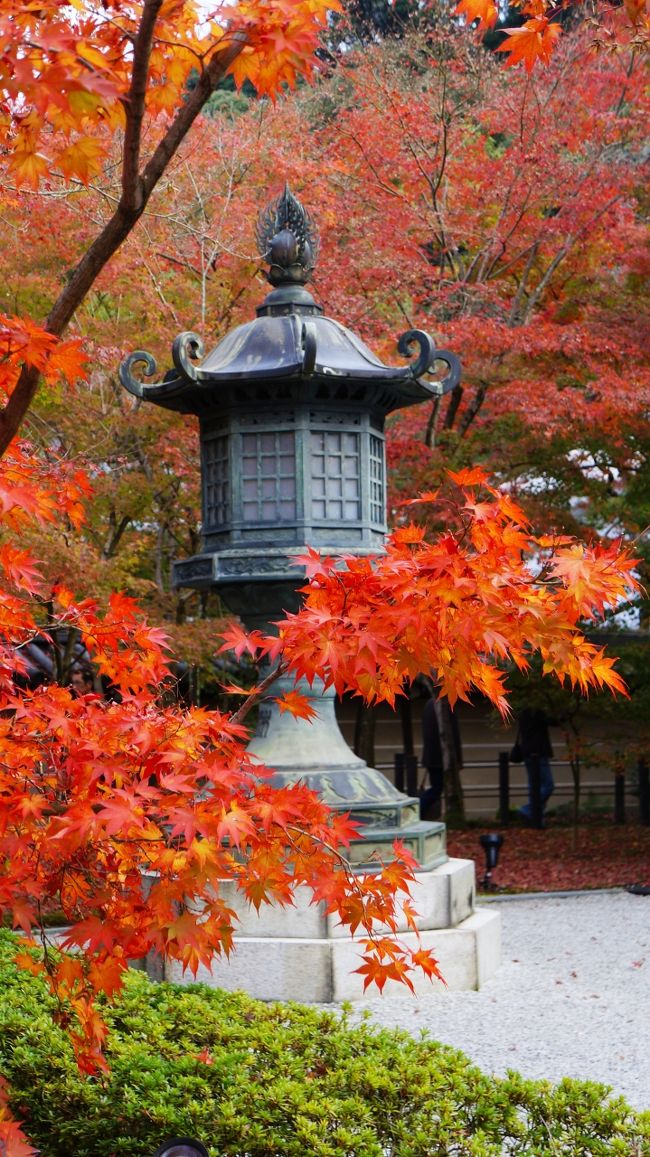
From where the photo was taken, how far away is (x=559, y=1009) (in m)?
7.05

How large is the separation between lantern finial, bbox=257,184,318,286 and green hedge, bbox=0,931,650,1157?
5.47 meters

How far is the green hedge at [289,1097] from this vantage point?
3.82 metres

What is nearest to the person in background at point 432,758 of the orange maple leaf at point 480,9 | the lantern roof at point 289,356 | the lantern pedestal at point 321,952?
the lantern roof at point 289,356

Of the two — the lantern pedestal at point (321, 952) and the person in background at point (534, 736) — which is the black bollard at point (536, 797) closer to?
the person in background at point (534, 736)

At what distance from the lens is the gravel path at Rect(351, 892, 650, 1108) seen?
5.95 meters

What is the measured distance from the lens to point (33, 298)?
41.5 feet

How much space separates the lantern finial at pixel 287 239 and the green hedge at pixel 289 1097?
5.47 m

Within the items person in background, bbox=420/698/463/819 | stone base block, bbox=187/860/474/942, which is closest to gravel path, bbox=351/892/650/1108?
stone base block, bbox=187/860/474/942

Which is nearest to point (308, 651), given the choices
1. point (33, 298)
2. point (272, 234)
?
point (272, 234)

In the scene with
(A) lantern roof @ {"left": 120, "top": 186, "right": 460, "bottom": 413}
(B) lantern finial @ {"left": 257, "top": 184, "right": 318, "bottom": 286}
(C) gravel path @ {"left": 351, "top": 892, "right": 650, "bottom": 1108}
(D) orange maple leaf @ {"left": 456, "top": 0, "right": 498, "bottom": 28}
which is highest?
(B) lantern finial @ {"left": 257, "top": 184, "right": 318, "bottom": 286}

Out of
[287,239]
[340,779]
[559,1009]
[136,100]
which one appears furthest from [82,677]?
[136,100]

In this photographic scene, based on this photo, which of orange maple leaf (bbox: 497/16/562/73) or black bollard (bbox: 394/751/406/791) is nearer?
orange maple leaf (bbox: 497/16/562/73)

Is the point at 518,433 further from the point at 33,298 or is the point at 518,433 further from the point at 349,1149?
the point at 349,1149

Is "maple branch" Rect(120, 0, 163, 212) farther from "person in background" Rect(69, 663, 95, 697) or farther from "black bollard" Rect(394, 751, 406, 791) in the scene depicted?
"black bollard" Rect(394, 751, 406, 791)
